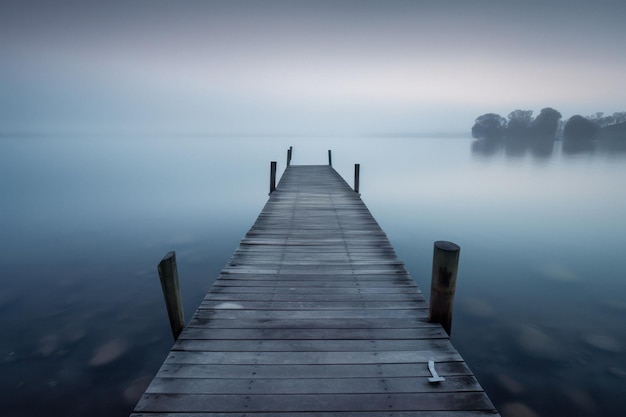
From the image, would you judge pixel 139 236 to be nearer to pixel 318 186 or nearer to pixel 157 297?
pixel 157 297

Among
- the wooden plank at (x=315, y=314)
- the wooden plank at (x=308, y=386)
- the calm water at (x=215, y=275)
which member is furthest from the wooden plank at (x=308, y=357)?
the calm water at (x=215, y=275)

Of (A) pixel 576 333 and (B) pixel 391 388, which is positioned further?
(A) pixel 576 333

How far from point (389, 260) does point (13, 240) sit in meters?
14.6

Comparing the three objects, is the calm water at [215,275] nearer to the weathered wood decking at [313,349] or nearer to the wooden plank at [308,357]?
the weathered wood decking at [313,349]

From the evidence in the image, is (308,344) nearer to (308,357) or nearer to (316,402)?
(308,357)

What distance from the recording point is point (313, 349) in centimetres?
380

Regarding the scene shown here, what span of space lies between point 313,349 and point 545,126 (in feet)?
576

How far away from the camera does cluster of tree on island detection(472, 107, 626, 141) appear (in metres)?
126

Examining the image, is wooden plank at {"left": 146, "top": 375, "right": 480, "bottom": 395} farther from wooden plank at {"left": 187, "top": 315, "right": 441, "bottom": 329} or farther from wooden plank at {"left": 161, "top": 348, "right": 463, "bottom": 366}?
wooden plank at {"left": 187, "top": 315, "right": 441, "bottom": 329}

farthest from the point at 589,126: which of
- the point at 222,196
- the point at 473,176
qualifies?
the point at 222,196

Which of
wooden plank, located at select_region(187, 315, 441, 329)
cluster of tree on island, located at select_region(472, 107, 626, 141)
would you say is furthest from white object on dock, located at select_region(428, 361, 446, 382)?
cluster of tree on island, located at select_region(472, 107, 626, 141)

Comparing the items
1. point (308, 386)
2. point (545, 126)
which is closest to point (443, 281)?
point (308, 386)

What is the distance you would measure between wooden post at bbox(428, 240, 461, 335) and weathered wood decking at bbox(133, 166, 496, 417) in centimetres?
17

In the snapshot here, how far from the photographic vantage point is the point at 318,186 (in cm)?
1530
